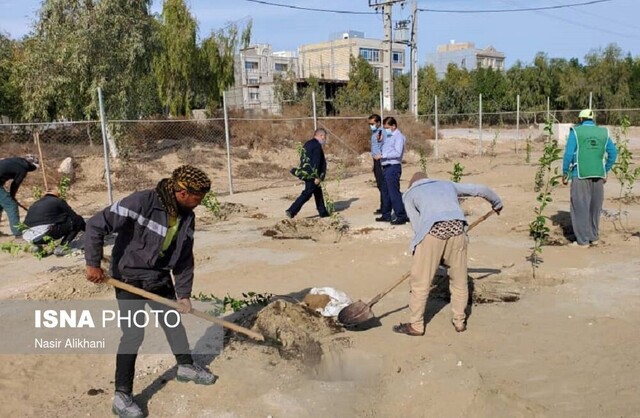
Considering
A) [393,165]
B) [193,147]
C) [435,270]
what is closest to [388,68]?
[193,147]

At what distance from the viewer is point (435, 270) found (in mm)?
4500

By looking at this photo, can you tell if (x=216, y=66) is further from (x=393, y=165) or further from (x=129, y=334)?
(x=129, y=334)

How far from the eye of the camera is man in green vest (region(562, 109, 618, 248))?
23.2ft

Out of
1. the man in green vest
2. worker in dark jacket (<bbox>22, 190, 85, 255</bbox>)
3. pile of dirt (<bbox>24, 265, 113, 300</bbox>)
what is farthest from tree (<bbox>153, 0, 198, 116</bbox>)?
the man in green vest

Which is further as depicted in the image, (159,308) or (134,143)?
(134,143)

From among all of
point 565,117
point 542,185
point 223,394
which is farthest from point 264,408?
point 565,117

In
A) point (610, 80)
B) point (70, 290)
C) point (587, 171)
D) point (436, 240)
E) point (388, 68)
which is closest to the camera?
point (436, 240)

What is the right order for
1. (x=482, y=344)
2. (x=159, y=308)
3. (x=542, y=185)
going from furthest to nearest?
(x=542, y=185), (x=482, y=344), (x=159, y=308)

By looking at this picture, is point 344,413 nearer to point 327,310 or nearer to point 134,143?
point 327,310

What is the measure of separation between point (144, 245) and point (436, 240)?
7.27ft

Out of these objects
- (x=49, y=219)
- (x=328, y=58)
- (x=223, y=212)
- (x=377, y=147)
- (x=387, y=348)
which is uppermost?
(x=328, y=58)

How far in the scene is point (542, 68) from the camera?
48531 millimetres

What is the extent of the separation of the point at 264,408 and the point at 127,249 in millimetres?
1338

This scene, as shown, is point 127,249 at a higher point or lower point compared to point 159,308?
higher
